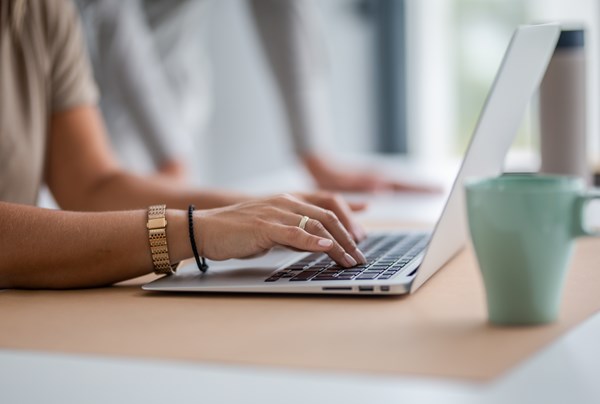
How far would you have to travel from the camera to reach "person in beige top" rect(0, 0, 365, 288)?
3.11ft

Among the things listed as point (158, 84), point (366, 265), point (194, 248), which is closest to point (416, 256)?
point (366, 265)

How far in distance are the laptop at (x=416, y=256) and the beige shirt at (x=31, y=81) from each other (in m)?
0.49

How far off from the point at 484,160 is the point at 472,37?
147 inches

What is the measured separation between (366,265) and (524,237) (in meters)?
0.27

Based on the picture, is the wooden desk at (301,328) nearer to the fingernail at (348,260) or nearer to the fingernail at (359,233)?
the fingernail at (348,260)

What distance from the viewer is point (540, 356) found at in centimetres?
65

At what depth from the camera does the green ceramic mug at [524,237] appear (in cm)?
68

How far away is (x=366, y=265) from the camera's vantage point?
0.94 m

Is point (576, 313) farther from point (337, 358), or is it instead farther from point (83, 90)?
point (83, 90)

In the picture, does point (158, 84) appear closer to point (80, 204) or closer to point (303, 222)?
point (80, 204)

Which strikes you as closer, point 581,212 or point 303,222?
point 581,212

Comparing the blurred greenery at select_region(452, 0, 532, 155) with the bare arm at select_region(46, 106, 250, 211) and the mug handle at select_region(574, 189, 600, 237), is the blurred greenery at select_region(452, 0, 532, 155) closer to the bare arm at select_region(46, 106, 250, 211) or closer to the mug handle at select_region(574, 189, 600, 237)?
the bare arm at select_region(46, 106, 250, 211)

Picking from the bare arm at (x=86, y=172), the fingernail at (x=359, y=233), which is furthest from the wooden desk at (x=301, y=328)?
the bare arm at (x=86, y=172)

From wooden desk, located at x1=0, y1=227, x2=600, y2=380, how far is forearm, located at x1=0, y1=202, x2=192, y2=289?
18 millimetres
